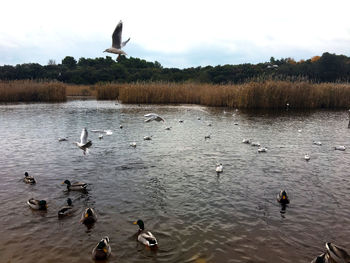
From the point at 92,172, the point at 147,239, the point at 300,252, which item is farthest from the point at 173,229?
the point at 92,172

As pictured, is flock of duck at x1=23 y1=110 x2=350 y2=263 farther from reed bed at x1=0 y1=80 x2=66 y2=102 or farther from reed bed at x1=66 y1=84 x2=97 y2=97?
reed bed at x1=66 y1=84 x2=97 y2=97

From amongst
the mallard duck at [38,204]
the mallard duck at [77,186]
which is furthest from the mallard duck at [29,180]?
the mallard duck at [38,204]

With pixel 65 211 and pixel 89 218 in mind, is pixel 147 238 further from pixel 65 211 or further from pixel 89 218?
pixel 65 211

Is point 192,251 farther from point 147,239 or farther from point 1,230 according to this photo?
point 1,230

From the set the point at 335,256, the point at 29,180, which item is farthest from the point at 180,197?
the point at 29,180

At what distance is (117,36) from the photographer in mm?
9977

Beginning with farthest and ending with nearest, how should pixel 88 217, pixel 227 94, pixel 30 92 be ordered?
pixel 30 92 → pixel 227 94 → pixel 88 217

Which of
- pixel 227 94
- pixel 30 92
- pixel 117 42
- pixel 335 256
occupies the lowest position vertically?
pixel 335 256

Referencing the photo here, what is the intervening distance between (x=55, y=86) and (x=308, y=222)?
39988 millimetres

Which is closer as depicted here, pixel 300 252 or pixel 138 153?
pixel 300 252

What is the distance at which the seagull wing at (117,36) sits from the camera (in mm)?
9930

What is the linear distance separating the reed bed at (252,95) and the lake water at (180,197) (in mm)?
14123

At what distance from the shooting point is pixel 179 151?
1396cm

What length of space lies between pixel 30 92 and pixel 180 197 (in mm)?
37498
